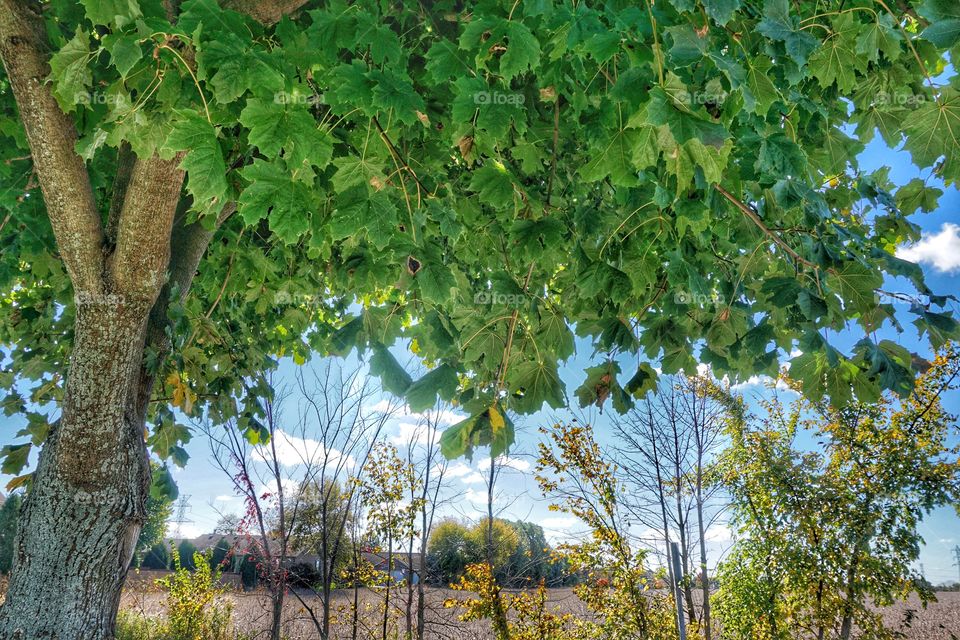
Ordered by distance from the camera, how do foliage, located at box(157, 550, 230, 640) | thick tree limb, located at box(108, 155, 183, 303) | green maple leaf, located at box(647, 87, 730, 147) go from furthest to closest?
foliage, located at box(157, 550, 230, 640) < thick tree limb, located at box(108, 155, 183, 303) < green maple leaf, located at box(647, 87, 730, 147)

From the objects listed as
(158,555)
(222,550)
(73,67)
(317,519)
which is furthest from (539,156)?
(158,555)

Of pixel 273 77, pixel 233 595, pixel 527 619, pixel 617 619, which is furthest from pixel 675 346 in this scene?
pixel 233 595

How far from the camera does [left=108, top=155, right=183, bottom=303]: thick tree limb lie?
255 cm

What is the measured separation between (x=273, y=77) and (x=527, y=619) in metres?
8.49

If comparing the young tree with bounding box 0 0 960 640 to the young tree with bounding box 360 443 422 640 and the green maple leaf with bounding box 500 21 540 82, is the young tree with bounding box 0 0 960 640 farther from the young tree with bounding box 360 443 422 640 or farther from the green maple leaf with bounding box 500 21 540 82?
the young tree with bounding box 360 443 422 640

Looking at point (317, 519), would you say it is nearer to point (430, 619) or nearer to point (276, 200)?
point (430, 619)

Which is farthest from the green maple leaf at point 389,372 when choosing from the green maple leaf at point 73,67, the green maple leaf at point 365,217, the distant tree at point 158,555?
the distant tree at point 158,555

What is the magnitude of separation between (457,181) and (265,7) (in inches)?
52.5

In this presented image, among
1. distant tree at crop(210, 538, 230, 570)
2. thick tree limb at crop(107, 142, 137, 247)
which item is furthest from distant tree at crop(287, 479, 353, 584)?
thick tree limb at crop(107, 142, 137, 247)

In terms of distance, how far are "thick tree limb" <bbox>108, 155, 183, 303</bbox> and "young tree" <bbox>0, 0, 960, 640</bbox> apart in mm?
12

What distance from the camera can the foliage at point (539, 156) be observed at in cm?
157

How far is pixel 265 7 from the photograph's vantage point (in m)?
2.38

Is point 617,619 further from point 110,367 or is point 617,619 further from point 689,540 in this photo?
point 110,367

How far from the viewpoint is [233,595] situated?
10508 mm
